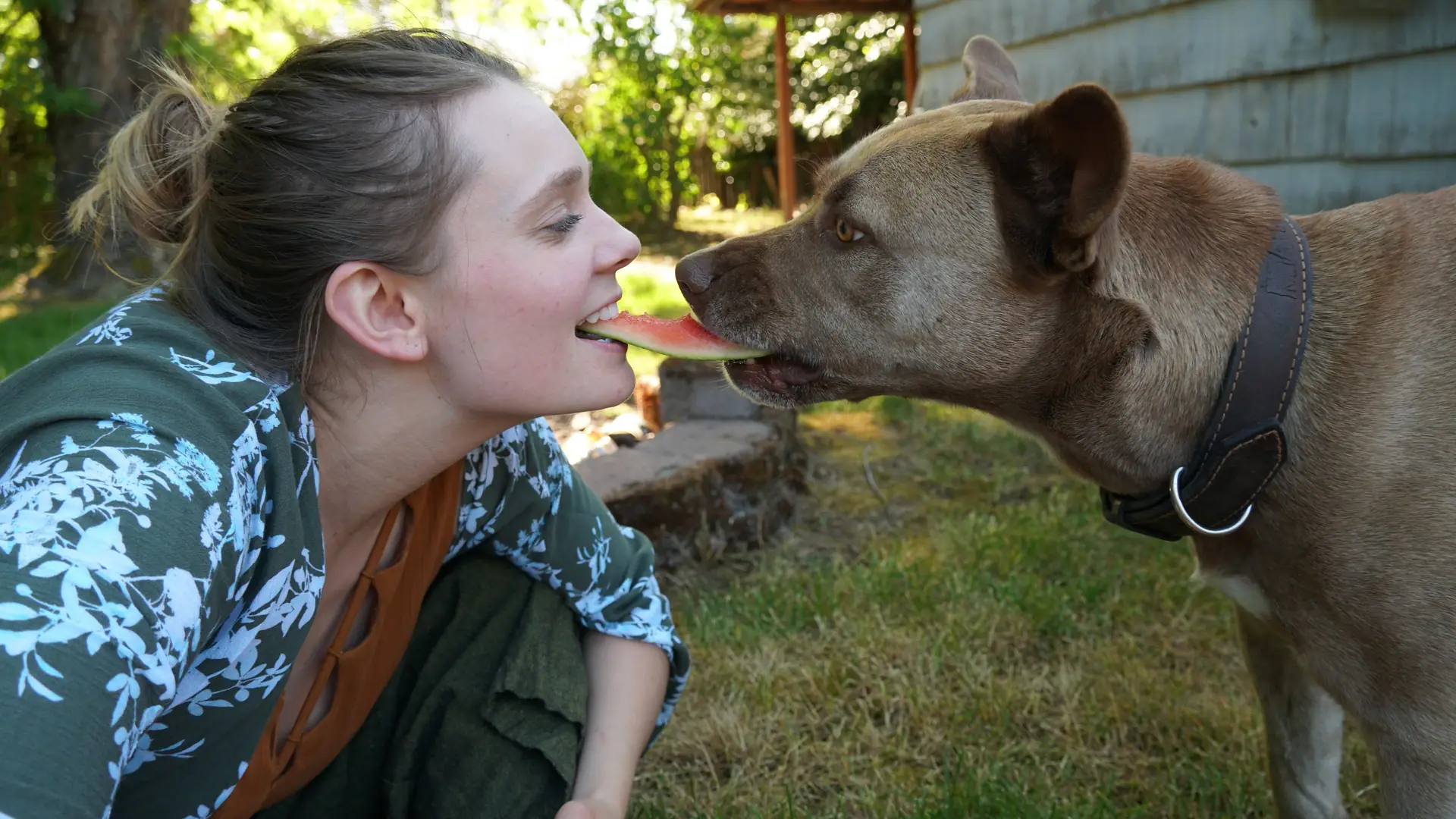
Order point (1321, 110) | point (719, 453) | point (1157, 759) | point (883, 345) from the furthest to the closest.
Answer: point (1321, 110), point (719, 453), point (1157, 759), point (883, 345)

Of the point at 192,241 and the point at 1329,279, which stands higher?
the point at 192,241

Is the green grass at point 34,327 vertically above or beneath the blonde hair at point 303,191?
beneath

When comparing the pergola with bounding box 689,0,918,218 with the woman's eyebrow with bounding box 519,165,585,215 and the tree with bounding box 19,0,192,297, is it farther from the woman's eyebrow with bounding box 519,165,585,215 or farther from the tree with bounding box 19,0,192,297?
the woman's eyebrow with bounding box 519,165,585,215

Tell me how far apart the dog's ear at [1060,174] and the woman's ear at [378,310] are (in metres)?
1.21

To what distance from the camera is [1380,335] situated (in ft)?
6.84

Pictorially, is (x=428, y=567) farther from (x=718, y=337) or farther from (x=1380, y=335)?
(x=1380, y=335)

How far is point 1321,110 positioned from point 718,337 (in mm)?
3313

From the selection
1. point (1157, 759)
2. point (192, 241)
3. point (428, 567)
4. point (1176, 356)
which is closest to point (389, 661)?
point (428, 567)

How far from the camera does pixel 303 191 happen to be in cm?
184

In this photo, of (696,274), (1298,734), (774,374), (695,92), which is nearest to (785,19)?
(695,92)

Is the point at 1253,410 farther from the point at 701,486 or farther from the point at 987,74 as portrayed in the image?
the point at 701,486

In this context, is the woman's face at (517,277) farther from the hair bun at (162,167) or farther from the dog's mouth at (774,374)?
the dog's mouth at (774,374)

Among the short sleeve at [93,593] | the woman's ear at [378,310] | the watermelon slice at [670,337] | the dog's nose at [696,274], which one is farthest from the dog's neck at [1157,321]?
the short sleeve at [93,593]

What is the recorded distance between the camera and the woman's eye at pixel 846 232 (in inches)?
99.4
